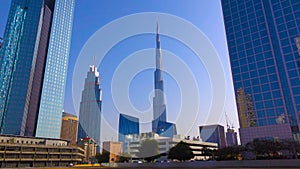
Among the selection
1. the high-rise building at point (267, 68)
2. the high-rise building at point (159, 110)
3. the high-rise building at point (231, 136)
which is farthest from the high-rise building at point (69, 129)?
the high-rise building at point (267, 68)

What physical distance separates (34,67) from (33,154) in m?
40.9

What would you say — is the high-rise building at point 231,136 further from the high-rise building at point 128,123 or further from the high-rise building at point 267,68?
the high-rise building at point 128,123

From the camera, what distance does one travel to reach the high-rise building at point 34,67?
72250 mm

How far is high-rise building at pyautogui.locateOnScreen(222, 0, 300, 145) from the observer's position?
137 ft

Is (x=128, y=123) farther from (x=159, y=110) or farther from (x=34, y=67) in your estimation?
(x=34, y=67)

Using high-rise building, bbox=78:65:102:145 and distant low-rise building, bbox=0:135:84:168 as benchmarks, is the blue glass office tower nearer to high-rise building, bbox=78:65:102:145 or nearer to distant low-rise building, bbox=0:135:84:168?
distant low-rise building, bbox=0:135:84:168

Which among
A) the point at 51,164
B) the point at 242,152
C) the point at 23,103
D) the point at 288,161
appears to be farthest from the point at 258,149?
the point at 23,103

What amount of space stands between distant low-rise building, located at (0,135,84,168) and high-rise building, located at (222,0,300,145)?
131ft

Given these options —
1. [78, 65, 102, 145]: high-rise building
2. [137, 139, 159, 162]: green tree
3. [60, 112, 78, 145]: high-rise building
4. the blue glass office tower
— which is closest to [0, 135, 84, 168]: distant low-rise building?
the blue glass office tower

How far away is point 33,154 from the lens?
163 feet

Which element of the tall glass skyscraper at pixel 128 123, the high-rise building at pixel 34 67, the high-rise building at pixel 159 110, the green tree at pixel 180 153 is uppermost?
the high-rise building at pixel 34 67

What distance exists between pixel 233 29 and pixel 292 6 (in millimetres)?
11795

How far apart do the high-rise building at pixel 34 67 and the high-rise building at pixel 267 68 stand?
59.3 metres

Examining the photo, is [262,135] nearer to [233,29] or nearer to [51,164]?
[233,29]
